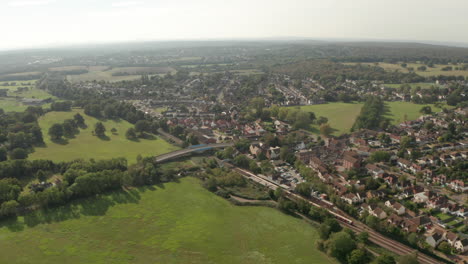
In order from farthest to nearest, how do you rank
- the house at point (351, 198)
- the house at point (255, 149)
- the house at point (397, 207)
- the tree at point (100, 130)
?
1. the tree at point (100, 130)
2. the house at point (255, 149)
3. the house at point (351, 198)
4. the house at point (397, 207)

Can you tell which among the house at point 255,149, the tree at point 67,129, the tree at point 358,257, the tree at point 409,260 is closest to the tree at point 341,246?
the tree at point 358,257

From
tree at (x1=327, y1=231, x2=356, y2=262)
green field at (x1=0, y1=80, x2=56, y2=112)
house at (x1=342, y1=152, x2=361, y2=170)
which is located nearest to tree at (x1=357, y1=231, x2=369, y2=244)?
tree at (x1=327, y1=231, x2=356, y2=262)

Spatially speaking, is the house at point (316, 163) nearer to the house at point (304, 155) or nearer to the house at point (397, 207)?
the house at point (304, 155)

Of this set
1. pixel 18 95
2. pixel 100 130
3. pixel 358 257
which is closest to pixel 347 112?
pixel 358 257

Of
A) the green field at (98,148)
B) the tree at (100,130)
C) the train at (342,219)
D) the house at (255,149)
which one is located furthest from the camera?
the tree at (100,130)

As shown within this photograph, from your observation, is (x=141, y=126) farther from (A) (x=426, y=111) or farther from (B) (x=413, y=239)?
(A) (x=426, y=111)

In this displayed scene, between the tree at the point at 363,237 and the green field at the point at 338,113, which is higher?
the green field at the point at 338,113

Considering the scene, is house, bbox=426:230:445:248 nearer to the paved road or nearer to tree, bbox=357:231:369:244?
tree, bbox=357:231:369:244
